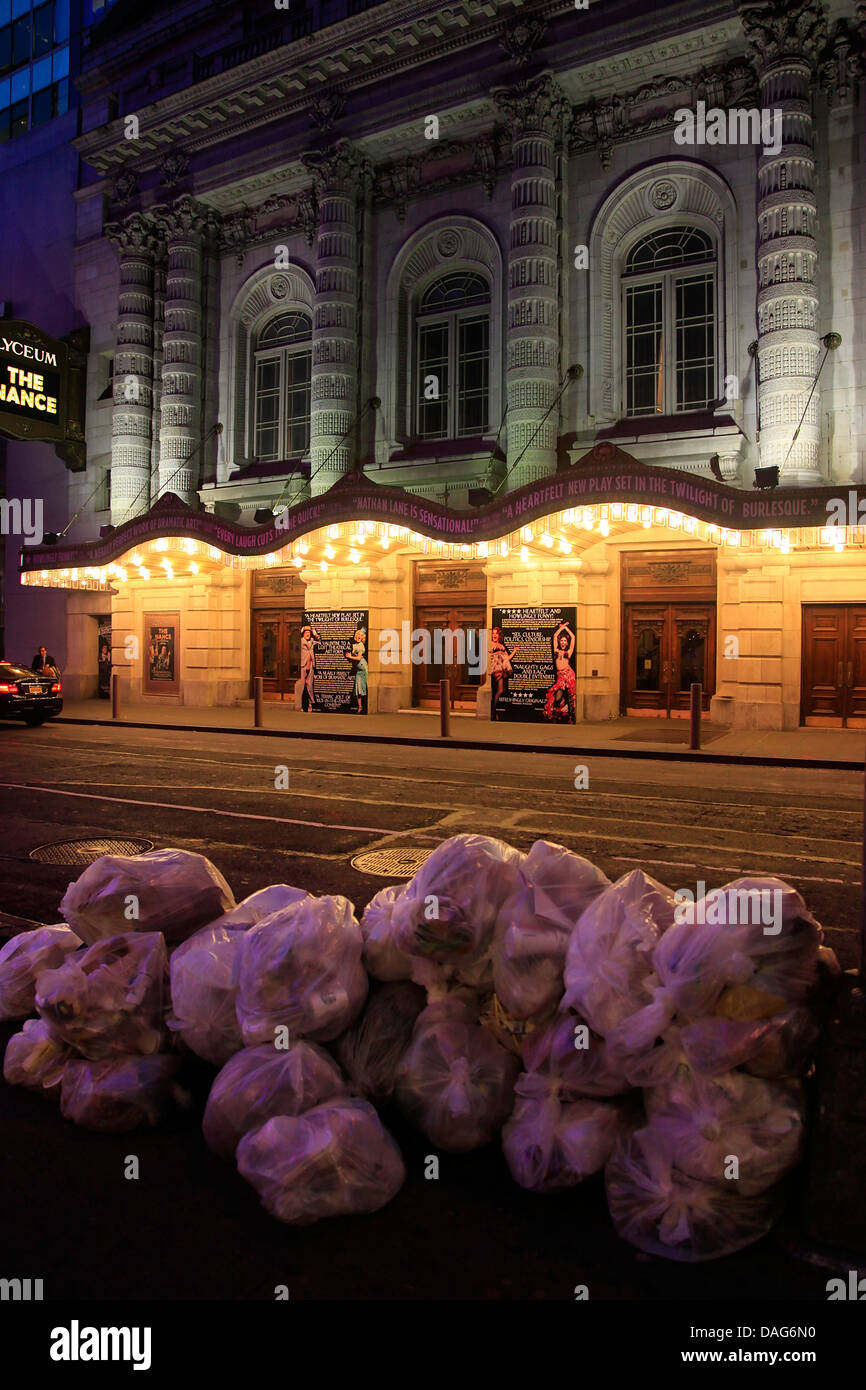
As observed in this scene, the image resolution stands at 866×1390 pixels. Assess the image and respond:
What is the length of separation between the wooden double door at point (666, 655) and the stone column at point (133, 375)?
14799 millimetres

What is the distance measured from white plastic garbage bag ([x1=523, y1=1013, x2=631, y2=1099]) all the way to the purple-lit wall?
27.9 m

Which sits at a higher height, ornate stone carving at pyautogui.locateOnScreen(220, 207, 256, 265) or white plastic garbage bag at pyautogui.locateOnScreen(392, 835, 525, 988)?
ornate stone carving at pyautogui.locateOnScreen(220, 207, 256, 265)

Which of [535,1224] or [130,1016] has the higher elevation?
[130,1016]

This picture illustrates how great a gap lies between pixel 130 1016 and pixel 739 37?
2148cm

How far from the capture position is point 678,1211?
258 cm

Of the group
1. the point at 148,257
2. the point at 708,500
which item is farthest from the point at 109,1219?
the point at 148,257

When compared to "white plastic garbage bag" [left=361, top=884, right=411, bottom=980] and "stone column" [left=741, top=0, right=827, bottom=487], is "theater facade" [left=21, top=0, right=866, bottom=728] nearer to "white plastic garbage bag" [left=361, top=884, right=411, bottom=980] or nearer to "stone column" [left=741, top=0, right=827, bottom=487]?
"stone column" [left=741, top=0, right=827, bottom=487]

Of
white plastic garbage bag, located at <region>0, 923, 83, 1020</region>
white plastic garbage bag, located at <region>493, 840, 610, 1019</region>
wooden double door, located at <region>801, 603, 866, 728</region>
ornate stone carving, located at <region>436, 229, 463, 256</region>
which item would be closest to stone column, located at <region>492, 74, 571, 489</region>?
ornate stone carving, located at <region>436, 229, 463, 256</region>

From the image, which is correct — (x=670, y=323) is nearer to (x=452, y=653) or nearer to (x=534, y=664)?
(x=534, y=664)

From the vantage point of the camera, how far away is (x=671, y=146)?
18625mm

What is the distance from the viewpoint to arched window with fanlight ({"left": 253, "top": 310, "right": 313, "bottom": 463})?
79.4ft

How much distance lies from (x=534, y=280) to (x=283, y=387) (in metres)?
8.56

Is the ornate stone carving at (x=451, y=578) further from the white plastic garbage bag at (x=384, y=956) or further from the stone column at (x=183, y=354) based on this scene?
the white plastic garbage bag at (x=384, y=956)

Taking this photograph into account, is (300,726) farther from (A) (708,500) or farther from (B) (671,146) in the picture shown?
(B) (671,146)
